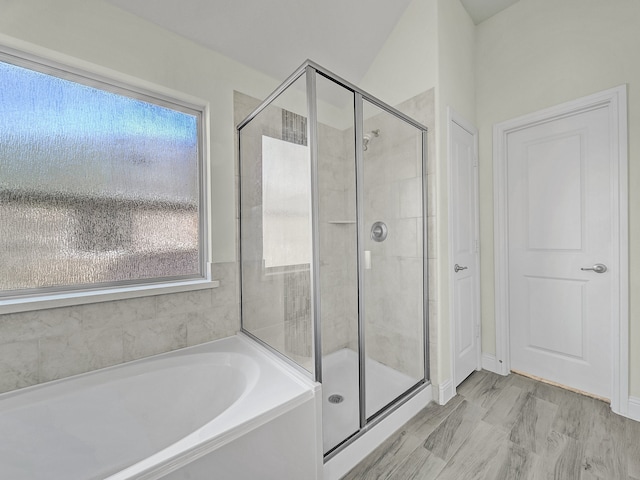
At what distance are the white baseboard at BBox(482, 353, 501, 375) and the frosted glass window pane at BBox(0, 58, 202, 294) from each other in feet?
7.83

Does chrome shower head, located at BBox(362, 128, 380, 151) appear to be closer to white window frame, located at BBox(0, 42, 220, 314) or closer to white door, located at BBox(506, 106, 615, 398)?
white window frame, located at BBox(0, 42, 220, 314)

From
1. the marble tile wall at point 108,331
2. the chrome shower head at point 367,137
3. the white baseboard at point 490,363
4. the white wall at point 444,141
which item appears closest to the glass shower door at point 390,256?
the chrome shower head at point 367,137

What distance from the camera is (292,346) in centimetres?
143

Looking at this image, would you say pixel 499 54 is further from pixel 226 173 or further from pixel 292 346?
pixel 292 346

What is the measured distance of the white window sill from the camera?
46.9 inches

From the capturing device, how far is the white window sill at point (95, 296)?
1190 mm

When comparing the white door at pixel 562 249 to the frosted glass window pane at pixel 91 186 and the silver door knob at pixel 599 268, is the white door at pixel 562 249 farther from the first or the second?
the frosted glass window pane at pixel 91 186

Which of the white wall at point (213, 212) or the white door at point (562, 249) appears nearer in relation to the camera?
the white wall at point (213, 212)

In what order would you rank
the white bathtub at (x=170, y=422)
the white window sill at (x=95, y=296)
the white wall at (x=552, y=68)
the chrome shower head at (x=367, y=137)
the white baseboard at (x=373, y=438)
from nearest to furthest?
the white bathtub at (x=170, y=422), the white window sill at (x=95, y=296), the white baseboard at (x=373, y=438), the chrome shower head at (x=367, y=137), the white wall at (x=552, y=68)

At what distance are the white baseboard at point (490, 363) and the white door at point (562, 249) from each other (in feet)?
0.43

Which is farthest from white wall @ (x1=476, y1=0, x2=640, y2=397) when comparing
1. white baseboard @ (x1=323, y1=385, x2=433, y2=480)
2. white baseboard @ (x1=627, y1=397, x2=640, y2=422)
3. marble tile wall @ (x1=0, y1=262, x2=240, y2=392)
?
marble tile wall @ (x1=0, y1=262, x2=240, y2=392)

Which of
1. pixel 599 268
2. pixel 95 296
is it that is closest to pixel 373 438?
pixel 95 296

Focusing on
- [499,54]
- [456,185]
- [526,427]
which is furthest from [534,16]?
[526,427]

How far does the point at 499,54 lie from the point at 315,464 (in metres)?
3.05
